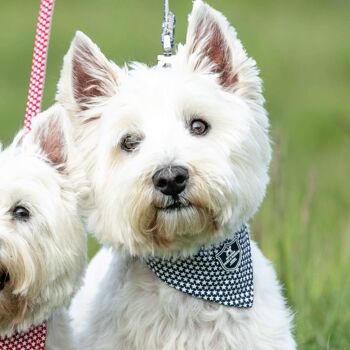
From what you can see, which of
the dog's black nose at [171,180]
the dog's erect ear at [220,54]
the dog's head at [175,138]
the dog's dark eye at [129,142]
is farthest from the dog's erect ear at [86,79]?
the dog's black nose at [171,180]

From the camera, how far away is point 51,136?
5812 millimetres

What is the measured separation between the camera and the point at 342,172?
11273 mm

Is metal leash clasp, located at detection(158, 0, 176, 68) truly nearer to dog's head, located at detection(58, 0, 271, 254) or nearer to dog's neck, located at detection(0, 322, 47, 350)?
dog's head, located at detection(58, 0, 271, 254)

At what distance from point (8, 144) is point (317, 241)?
3.10 metres

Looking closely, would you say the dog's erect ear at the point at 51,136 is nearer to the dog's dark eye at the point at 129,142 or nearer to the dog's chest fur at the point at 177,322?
the dog's dark eye at the point at 129,142

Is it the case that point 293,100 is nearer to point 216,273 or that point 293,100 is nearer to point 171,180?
point 216,273

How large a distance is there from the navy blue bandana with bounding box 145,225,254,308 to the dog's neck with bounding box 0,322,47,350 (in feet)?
1.96

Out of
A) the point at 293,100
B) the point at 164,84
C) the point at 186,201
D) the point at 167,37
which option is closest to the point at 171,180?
the point at 186,201

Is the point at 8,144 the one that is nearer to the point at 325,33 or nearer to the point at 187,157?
the point at 187,157

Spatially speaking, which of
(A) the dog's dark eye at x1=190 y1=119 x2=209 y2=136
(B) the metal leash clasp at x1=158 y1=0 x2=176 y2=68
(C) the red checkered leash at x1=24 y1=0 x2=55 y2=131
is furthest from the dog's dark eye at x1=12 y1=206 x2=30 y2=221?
(B) the metal leash clasp at x1=158 y1=0 x2=176 y2=68

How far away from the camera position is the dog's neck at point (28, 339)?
5.70m

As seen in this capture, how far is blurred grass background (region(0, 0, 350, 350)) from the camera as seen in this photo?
7.45 m

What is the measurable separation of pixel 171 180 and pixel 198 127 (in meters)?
0.46

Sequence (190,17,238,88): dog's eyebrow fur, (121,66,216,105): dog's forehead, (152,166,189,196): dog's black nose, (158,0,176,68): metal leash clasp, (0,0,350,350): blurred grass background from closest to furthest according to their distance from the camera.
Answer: (152,166,189,196): dog's black nose → (121,66,216,105): dog's forehead → (190,17,238,88): dog's eyebrow fur → (158,0,176,68): metal leash clasp → (0,0,350,350): blurred grass background
